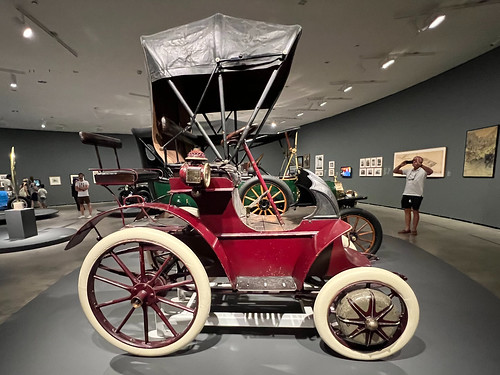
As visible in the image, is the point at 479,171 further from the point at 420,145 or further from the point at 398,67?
the point at 398,67

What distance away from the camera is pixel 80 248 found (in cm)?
380

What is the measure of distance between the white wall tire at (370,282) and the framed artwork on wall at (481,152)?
507 cm

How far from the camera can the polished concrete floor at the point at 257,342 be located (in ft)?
4.58

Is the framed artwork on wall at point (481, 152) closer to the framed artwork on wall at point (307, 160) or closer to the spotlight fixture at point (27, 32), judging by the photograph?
the framed artwork on wall at point (307, 160)

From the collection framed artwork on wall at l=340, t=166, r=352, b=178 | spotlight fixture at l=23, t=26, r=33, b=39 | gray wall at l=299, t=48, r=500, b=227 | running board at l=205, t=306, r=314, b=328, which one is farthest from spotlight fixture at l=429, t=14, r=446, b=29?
spotlight fixture at l=23, t=26, r=33, b=39

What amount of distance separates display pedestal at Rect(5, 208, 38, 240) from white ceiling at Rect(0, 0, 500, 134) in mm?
2814

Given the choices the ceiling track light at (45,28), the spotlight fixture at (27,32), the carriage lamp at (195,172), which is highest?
the ceiling track light at (45,28)

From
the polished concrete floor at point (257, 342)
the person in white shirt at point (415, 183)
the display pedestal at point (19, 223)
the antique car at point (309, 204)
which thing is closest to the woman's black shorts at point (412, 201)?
the person in white shirt at point (415, 183)

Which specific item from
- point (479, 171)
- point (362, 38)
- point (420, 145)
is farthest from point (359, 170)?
point (362, 38)

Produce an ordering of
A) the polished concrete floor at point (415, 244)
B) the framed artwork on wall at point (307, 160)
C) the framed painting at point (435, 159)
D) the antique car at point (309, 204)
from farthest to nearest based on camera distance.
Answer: the framed artwork on wall at point (307, 160) → the framed painting at point (435, 159) → the antique car at point (309, 204) → the polished concrete floor at point (415, 244)

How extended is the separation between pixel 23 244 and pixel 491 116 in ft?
29.7

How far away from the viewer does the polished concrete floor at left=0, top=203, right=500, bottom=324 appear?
241 centimetres

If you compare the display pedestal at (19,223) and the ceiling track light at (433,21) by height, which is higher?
the ceiling track light at (433,21)

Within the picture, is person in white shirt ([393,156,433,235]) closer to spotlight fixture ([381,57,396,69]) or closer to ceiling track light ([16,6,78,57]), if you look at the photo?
spotlight fixture ([381,57,396,69])
